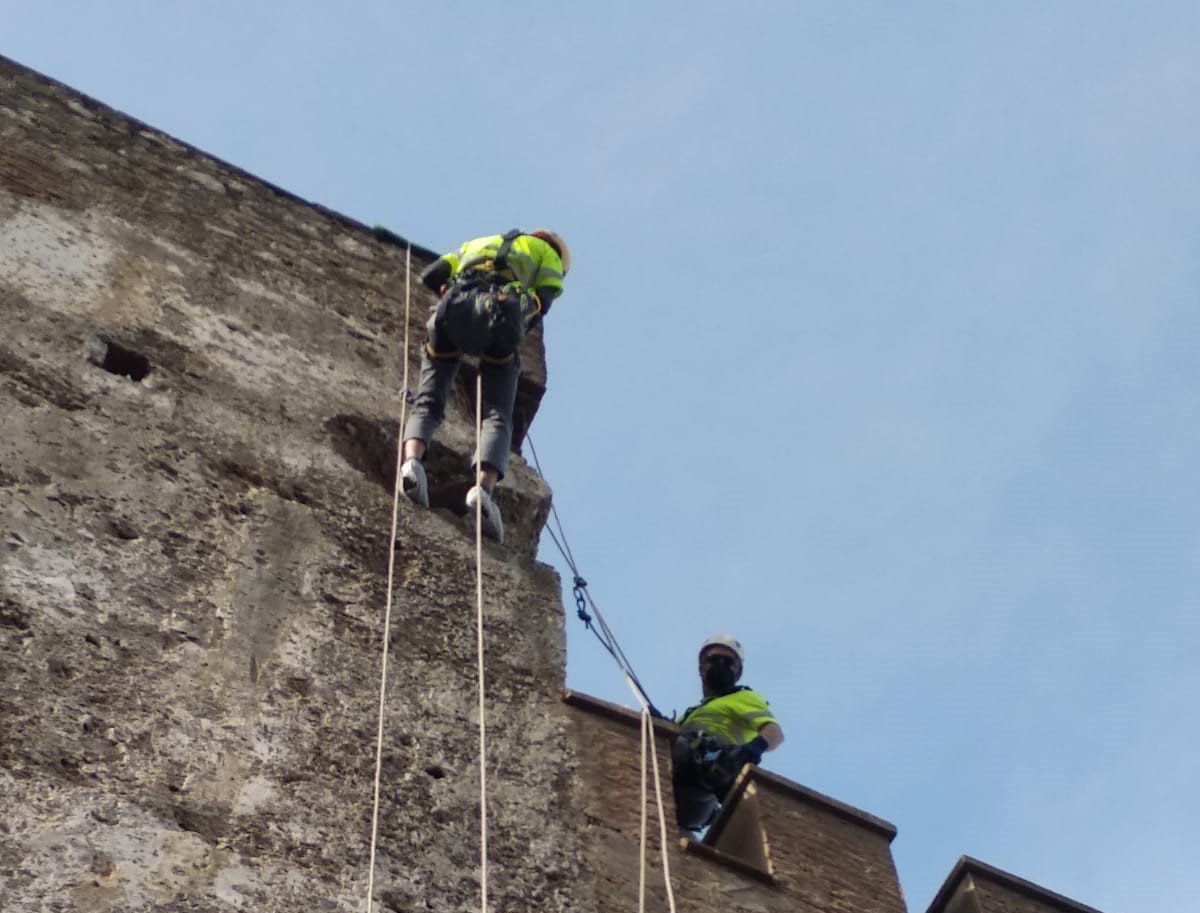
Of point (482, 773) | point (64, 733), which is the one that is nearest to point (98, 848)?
point (64, 733)

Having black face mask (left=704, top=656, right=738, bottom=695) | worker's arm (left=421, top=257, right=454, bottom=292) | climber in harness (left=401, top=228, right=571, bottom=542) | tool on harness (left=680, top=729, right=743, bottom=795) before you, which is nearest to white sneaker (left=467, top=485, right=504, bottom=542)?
climber in harness (left=401, top=228, right=571, bottom=542)

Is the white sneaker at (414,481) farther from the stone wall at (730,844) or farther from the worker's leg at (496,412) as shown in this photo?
the stone wall at (730,844)

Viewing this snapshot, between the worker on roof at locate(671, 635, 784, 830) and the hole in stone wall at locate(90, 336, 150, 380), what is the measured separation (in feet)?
6.90

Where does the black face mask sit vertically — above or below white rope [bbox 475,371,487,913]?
above

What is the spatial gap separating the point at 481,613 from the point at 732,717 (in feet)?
6.23

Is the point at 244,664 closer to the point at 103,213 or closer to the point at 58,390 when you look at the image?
the point at 58,390

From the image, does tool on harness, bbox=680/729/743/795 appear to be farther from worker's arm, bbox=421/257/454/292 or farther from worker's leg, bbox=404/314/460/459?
worker's arm, bbox=421/257/454/292

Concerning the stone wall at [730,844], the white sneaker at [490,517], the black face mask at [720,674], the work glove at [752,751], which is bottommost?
the stone wall at [730,844]

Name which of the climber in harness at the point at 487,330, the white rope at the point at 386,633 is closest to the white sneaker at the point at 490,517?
the climber in harness at the point at 487,330

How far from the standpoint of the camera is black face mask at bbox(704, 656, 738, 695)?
7703 mm

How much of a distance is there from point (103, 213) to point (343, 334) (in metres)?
0.91

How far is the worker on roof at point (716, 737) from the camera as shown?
6438 mm

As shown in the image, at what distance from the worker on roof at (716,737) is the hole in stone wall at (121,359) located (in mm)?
2104

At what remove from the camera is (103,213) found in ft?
22.1
